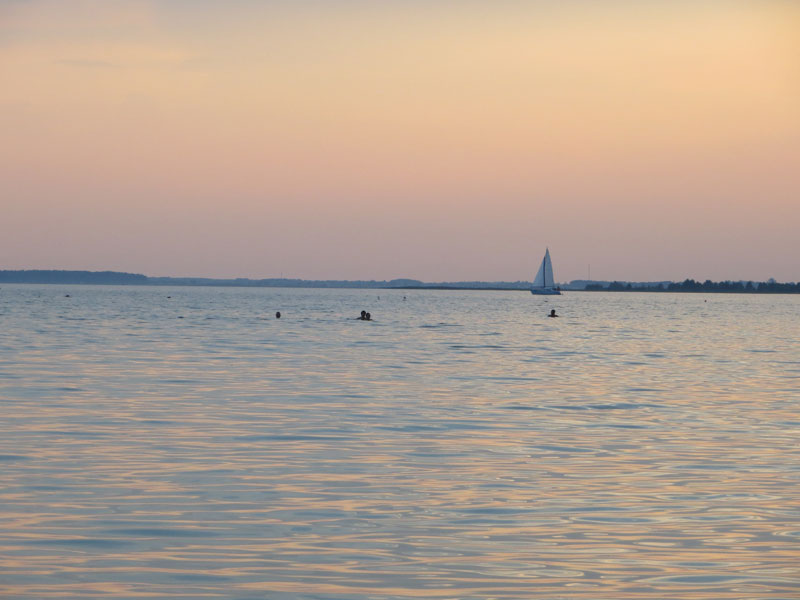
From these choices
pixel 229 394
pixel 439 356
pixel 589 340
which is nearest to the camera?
pixel 229 394

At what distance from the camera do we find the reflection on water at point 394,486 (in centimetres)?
1197

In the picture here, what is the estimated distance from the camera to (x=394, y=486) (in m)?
17.7

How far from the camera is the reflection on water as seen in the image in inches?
471

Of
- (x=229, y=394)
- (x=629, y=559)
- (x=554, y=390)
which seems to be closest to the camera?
(x=629, y=559)

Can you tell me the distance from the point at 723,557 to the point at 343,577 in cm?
458

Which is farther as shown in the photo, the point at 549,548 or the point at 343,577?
the point at 549,548

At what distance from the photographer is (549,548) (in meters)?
13.3

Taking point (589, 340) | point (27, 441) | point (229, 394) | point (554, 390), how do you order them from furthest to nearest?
point (589, 340) < point (554, 390) < point (229, 394) < point (27, 441)

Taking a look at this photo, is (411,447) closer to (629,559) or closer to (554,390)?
(629,559)

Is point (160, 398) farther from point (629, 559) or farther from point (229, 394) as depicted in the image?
point (629, 559)

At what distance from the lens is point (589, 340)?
7375 centimetres

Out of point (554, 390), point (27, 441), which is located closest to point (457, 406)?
point (554, 390)

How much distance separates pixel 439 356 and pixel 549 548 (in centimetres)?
4083

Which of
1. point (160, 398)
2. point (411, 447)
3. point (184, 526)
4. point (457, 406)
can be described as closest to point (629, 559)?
point (184, 526)
